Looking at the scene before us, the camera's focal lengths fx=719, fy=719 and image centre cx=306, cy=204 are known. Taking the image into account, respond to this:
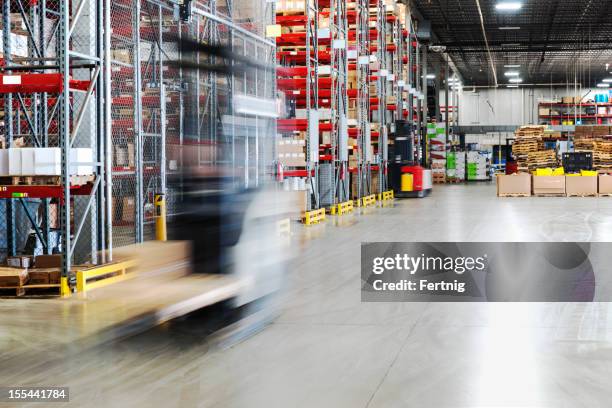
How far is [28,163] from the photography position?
22.2 ft

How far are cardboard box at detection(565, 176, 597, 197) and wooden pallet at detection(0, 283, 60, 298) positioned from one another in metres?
19.3

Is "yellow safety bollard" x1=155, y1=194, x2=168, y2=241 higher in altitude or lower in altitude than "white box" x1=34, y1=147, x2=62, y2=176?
lower

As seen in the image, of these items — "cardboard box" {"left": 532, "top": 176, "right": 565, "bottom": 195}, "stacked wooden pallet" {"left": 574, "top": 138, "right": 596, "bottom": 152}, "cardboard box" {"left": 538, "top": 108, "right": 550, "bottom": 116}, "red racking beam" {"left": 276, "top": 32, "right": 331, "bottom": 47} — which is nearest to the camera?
"red racking beam" {"left": 276, "top": 32, "right": 331, "bottom": 47}

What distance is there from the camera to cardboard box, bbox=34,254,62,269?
7.10 m

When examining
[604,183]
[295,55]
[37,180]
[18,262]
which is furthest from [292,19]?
[604,183]

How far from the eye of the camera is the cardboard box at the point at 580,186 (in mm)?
22594

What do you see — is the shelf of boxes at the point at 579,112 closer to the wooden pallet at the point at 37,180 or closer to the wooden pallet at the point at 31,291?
the wooden pallet at the point at 37,180

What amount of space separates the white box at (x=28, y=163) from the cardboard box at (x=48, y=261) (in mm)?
883

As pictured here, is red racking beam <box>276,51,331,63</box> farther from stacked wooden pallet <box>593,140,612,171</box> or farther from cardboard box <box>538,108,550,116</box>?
cardboard box <box>538,108,550,116</box>

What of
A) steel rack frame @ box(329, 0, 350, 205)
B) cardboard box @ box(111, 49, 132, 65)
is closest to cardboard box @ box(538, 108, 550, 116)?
steel rack frame @ box(329, 0, 350, 205)

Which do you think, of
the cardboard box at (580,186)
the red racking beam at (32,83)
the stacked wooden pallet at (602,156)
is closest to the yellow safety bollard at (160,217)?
the red racking beam at (32,83)

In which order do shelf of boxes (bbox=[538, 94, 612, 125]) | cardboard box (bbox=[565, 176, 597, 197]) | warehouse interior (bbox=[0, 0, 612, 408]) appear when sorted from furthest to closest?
1. shelf of boxes (bbox=[538, 94, 612, 125])
2. cardboard box (bbox=[565, 176, 597, 197])
3. warehouse interior (bbox=[0, 0, 612, 408])

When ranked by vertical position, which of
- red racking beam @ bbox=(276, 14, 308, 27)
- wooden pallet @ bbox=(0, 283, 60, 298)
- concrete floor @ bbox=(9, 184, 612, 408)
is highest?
red racking beam @ bbox=(276, 14, 308, 27)

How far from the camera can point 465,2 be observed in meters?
29.2
